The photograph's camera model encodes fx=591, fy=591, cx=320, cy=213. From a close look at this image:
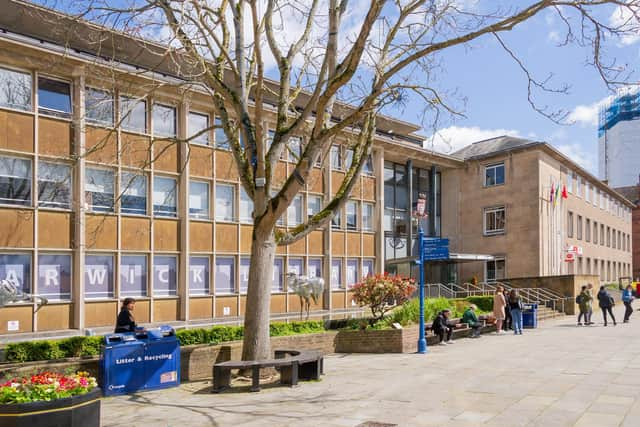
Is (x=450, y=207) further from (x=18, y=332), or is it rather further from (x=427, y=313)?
(x=18, y=332)

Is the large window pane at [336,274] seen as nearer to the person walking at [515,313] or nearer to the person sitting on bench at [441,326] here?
the person walking at [515,313]

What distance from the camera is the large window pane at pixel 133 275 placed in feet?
72.9

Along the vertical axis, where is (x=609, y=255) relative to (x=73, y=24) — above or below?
below

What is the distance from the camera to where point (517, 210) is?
3881 centimetres

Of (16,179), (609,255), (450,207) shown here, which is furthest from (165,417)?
(609,255)

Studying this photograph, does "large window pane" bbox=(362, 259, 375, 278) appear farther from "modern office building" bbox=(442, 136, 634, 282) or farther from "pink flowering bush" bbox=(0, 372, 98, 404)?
"pink flowering bush" bbox=(0, 372, 98, 404)

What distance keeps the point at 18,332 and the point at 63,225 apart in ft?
12.6

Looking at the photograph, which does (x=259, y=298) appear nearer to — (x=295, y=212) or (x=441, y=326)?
(x=441, y=326)

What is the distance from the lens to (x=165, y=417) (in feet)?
28.8

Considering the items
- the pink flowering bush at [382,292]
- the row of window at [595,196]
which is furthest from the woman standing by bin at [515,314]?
the row of window at [595,196]

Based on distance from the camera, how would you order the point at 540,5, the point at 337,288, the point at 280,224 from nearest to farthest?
the point at 540,5 → the point at 280,224 → the point at 337,288

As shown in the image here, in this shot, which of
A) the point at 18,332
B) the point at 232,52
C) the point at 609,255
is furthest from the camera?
the point at 609,255

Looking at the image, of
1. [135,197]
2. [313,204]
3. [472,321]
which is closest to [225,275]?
[135,197]

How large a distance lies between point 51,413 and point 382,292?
474 inches
